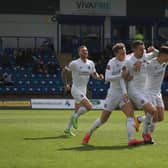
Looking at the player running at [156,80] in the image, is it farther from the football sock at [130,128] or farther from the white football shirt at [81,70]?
the white football shirt at [81,70]

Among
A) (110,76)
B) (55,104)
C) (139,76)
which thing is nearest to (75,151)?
(110,76)

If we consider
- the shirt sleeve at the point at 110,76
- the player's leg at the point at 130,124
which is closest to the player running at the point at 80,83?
the shirt sleeve at the point at 110,76

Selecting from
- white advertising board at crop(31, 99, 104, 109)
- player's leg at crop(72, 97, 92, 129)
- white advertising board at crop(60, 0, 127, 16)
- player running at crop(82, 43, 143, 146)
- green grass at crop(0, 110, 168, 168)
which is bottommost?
white advertising board at crop(31, 99, 104, 109)

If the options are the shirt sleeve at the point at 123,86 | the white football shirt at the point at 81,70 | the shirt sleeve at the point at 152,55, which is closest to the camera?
the shirt sleeve at the point at 123,86

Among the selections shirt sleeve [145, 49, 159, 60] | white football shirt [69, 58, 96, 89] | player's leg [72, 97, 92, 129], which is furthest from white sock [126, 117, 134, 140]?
white football shirt [69, 58, 96, 89]

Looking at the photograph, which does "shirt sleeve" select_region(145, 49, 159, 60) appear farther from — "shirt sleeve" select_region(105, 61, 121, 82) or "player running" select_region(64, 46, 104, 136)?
"player running" select_region(64, 46, 104, 136)

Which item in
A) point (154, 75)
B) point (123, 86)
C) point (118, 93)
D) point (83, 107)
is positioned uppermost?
point (154, 75)

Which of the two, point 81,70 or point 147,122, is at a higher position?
point 81,70

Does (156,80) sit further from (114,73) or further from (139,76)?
(114,73)

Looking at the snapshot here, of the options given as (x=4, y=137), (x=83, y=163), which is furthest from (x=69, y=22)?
(x=83, y=163)

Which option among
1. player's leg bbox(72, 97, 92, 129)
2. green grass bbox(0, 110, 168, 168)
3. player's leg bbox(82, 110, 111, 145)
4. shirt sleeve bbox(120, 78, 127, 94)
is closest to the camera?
green grass bbox(0, 110, 168, 168)

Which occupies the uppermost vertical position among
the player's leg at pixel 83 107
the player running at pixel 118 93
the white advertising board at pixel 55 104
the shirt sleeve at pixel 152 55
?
the shirt sleeve at pixel 152 55

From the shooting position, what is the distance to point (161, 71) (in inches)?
531

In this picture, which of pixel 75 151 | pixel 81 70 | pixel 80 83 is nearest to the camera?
pixel 75 151
